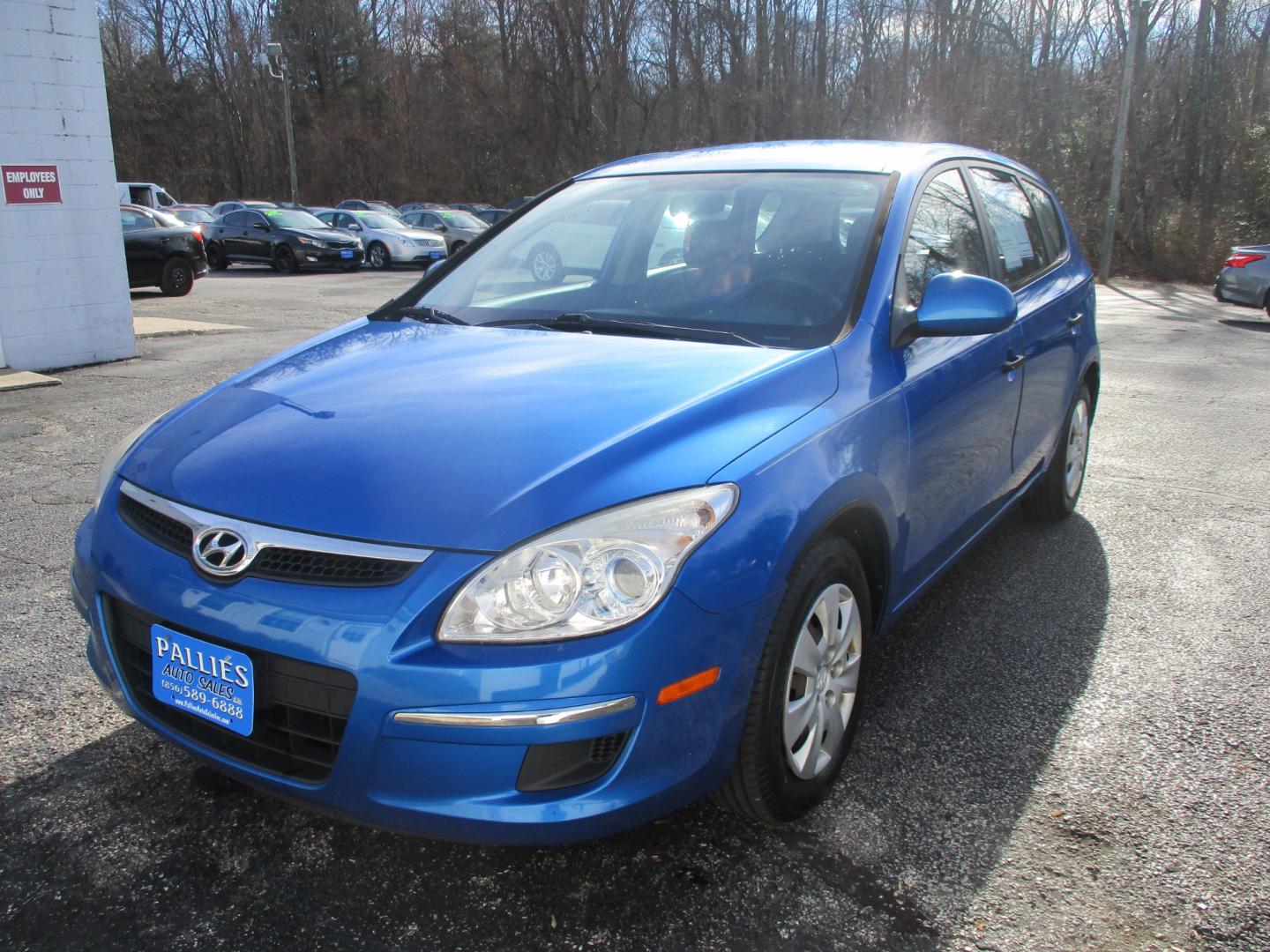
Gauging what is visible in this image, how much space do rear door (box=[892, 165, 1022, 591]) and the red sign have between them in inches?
321

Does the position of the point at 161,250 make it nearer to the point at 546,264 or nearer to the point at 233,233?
the point at 233,233

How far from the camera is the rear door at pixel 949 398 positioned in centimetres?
288

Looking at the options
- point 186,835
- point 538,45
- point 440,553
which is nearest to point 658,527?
point 440,553

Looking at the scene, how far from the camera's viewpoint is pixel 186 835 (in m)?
2.37

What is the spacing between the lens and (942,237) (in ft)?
10.9

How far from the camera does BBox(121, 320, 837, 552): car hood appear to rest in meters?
2.01

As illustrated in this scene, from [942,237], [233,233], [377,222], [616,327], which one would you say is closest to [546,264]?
[616,327]

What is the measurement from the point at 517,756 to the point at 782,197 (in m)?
2.07

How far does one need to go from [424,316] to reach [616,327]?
734mm

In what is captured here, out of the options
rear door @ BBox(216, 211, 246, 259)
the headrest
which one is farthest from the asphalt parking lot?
rear door @ BBox(216, 211, 246, 259)

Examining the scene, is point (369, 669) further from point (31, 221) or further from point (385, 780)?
point (31, 221)

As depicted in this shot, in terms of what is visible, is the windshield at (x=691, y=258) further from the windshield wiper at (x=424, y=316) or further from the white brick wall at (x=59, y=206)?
the white brick wall at (x=59, y=206)

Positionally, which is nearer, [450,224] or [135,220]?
[135,220]

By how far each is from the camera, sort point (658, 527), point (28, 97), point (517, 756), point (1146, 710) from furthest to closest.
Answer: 1. point (28, 97)
2. point (1146, 710)
3. point (658, 527)
4. point (517, 756)
